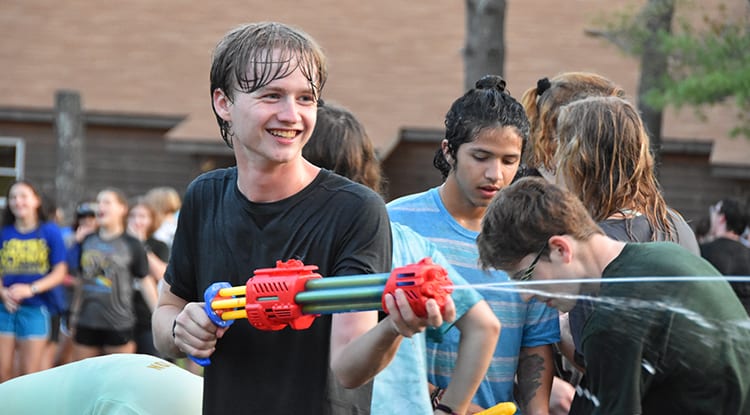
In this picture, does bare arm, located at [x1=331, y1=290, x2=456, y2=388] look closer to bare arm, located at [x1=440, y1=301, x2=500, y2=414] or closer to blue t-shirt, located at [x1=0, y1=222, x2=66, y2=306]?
bare arm, located at [x1=440, y1=301, x2=500, y2=414]

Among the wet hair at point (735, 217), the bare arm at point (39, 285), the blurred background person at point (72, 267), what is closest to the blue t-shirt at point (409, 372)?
the wet hair at point (735, 217)

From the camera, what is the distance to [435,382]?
140 inches

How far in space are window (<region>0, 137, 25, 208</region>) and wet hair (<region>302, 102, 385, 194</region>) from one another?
1863 centimetres

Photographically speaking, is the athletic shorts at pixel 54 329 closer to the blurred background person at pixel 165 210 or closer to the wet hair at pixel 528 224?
the blurred background person at pixel 165 210

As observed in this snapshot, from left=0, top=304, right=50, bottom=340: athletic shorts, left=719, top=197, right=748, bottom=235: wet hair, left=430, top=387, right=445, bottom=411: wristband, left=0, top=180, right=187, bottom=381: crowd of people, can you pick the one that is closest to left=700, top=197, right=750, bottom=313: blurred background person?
left=719, top=197, right=748, bottom=235: wet hair

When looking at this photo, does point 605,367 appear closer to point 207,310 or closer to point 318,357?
point 318,357

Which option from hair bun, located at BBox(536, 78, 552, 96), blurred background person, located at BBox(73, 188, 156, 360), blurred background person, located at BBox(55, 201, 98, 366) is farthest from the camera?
blurred background person, located at BBox(55, 201, 98, 366)

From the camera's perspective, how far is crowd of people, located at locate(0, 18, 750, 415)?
247 cm

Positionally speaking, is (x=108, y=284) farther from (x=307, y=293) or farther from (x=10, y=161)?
(x=10, y=161)

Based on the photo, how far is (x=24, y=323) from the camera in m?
9.64

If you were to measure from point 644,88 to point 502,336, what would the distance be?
40.8 ft

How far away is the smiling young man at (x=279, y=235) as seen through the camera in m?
2.71

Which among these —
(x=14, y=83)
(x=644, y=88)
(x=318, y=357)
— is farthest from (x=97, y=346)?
(x=14, y=83)

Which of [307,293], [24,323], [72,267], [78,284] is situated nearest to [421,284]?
[307,293]
